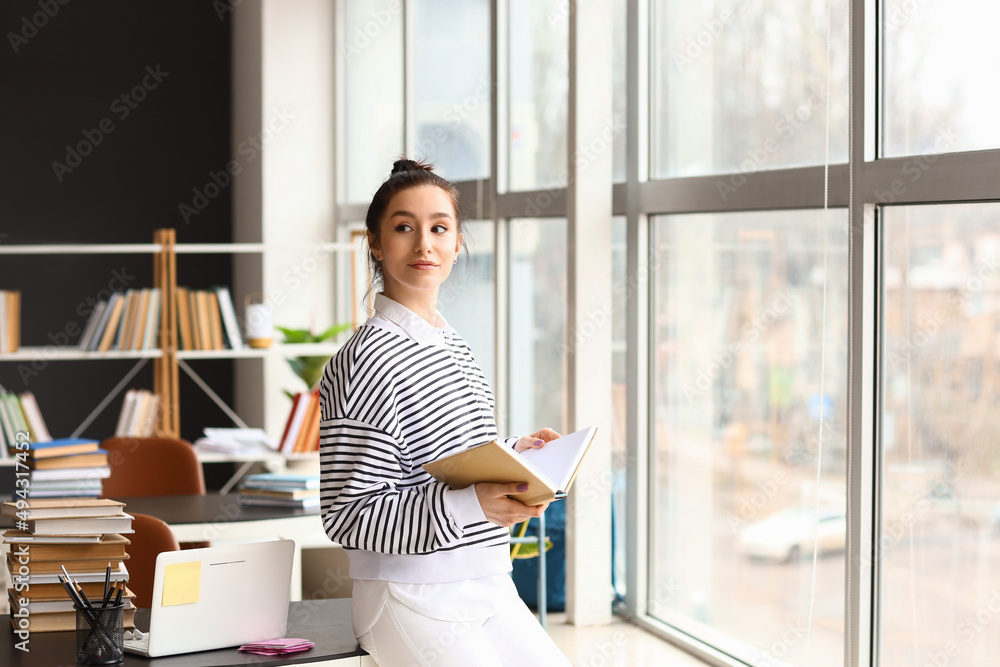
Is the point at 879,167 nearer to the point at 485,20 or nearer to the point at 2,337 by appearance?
the point at 485,20

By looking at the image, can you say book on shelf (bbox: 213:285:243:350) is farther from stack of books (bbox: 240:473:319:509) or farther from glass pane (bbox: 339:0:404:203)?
stack of books (bbox: 240:473:319:509)

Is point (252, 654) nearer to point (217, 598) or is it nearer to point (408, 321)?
point (217, 598)

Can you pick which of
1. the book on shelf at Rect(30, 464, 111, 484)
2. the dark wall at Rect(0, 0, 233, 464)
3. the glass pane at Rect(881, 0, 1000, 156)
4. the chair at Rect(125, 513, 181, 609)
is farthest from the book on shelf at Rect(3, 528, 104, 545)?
the dark wall at Rect(0, 0, 233, 464)

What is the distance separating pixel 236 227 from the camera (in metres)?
7.21

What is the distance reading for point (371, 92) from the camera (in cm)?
663

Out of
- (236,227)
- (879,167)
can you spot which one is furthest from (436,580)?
(236,227)

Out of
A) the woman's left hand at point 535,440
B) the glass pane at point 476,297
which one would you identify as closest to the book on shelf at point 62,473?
the woman's left hand at point 535,440

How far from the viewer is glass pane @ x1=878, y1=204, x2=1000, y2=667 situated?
2.66m

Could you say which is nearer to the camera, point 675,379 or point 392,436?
→ point 392,436

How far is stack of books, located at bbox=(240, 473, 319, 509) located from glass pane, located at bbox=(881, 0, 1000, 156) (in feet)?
6.33

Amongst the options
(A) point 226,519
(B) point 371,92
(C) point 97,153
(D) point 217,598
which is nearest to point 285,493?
(A) point 226,519

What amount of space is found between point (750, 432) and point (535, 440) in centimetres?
185

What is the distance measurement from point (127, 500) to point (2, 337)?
6.79ft

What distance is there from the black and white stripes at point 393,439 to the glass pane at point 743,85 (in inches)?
70.1
